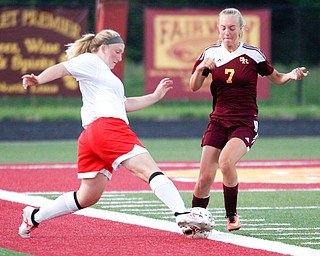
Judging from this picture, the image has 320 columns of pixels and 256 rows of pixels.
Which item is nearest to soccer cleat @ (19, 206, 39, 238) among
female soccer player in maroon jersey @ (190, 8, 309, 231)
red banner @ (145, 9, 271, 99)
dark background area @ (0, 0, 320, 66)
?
female soccer player in maroon jersey @ (190, 8, 309, 231)

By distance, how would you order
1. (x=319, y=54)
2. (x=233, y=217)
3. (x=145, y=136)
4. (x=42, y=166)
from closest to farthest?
(x=233, y=217) < (x=42, y=166) < (x=145, y=136) < (x=319, y=54)

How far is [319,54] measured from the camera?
28.1m

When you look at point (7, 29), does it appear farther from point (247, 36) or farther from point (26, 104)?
point (247, 36)

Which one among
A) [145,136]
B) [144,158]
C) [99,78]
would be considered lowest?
[145,136]

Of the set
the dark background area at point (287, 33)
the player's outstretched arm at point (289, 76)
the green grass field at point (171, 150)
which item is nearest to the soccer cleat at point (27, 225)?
the player's outstretched arm at point (289, 76)

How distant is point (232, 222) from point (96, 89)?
1730mm

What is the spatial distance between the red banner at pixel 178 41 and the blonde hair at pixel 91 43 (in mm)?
15912

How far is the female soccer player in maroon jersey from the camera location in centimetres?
978

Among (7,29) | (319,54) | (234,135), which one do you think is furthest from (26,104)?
(234,135)

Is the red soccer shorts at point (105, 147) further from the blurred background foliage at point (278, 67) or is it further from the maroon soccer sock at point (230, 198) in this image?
the blurred background foliage at point (278, 67)

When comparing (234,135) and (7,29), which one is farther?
(7,29)

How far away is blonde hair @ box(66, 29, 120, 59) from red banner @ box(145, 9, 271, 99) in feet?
52.2

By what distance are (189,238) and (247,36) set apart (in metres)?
16.8

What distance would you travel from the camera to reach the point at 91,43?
30.9ft
